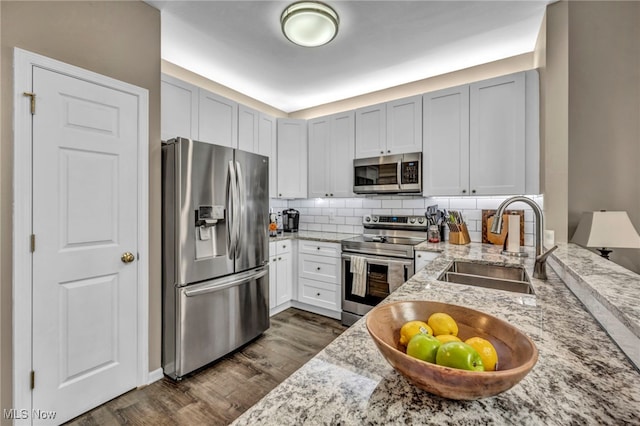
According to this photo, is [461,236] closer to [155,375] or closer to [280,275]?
[280,275]

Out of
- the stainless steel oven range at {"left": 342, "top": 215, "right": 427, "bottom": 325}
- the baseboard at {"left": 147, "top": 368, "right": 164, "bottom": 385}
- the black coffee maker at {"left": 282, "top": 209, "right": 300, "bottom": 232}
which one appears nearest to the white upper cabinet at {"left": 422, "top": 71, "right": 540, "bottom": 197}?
the stainless steel oven range at {"left": 342, "top": 215, "right": 427, "bottom": 325}

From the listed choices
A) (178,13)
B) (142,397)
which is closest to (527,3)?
(178,13)

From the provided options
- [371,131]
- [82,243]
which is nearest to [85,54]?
[82,243]

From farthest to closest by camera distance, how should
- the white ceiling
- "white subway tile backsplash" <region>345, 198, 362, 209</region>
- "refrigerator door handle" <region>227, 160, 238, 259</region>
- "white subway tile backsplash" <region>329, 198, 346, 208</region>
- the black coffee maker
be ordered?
the black coffee maker
"white subway tile backsplash" <region>329, 198, 346, 208</region>
"white subway tile backsplash" <region>345, 198, 362, 209</region>
"refrigerator door handle" <region>227, 160, 238, 259</region>
the white ceiling

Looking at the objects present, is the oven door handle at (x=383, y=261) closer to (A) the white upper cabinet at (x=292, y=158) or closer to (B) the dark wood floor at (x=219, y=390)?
(B) the dark wood floor at (x=219, y=390)

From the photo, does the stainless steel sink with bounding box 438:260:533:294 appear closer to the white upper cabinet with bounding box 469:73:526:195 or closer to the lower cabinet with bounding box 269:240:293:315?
the white upper cabinet with bounding box 469:73:526:195

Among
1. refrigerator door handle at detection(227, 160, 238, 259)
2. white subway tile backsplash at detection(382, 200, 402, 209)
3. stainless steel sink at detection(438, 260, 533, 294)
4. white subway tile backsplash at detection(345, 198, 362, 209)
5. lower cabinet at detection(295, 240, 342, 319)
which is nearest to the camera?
stainless steel sink at detection(438, 260, 533, 294)

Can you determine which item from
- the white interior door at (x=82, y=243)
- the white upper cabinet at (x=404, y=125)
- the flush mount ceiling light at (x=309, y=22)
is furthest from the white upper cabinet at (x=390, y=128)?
the white interior door at (x=82, y=243)

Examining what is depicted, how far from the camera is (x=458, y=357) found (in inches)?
20.0

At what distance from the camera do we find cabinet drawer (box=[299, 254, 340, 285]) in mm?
3102

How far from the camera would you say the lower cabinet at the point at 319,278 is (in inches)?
122

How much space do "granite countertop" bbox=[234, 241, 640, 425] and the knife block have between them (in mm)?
1771

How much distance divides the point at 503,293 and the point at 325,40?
2.06 metres

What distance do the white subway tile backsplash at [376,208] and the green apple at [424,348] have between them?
262 cm
